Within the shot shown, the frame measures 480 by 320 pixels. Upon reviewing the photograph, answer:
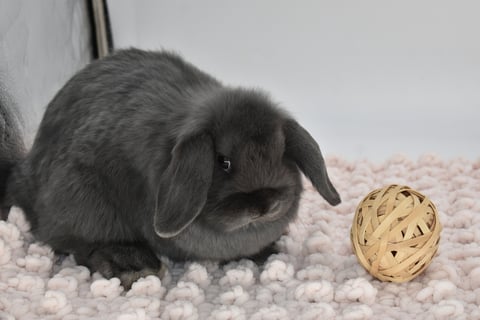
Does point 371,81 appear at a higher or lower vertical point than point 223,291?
higher

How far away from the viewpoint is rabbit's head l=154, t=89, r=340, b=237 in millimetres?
1522

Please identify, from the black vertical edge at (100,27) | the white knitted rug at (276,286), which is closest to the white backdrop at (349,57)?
the black vertical edge at (100,27)

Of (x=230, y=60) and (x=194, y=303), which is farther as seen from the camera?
(x=230, y=60)

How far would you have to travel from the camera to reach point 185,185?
1.52 meters

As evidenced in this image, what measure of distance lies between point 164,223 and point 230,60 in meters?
1.35

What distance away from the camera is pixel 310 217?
2029mm

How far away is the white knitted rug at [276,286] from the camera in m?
1.58

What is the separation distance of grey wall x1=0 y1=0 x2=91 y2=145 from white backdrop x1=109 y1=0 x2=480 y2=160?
8.3 inches

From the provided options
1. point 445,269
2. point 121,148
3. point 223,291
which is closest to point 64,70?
point 121,148

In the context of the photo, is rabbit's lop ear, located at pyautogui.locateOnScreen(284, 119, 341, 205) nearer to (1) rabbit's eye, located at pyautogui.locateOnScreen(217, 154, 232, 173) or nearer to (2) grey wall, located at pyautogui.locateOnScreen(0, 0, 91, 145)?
(1) rabbit's eye, located at pyautogui.locateOnScreen(217, 154, 232, 173)

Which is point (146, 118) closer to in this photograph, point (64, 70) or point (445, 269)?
point (445, 269)

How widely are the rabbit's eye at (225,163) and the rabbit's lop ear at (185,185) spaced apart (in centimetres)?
3

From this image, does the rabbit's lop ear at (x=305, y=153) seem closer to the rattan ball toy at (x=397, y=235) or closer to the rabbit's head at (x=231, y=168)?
the rabbit's head at (x=231, y=168)

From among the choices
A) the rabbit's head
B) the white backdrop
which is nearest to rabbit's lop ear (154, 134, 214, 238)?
the rabbit's head
